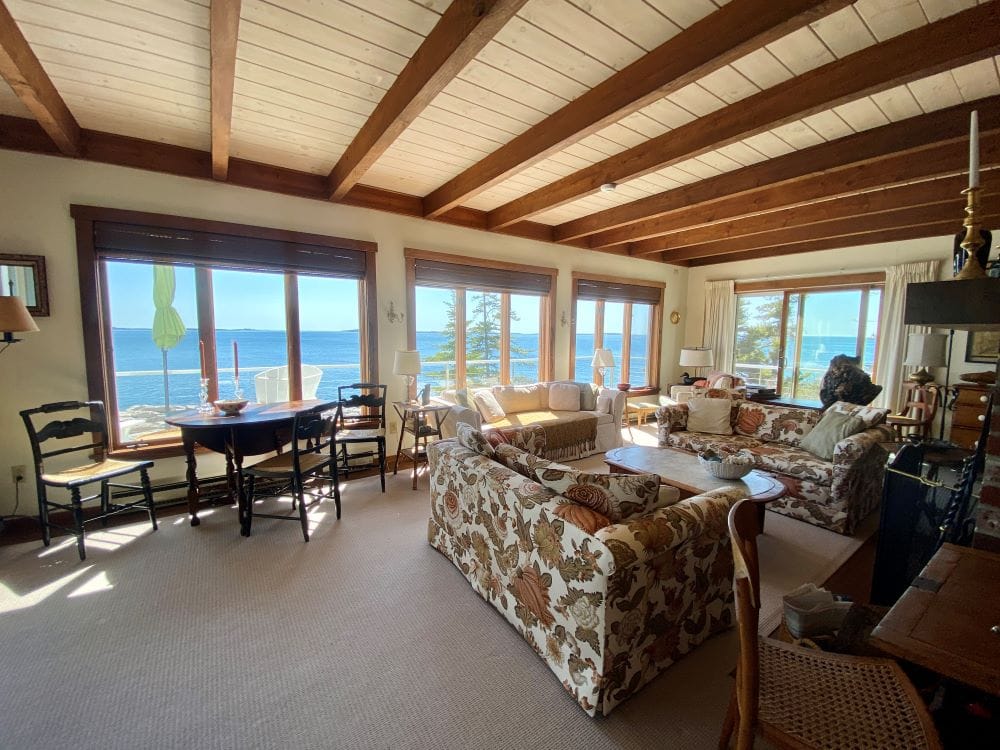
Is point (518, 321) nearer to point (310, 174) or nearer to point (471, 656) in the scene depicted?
point (310, 174)

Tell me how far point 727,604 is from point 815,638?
1.55 ft

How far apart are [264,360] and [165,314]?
81 cm

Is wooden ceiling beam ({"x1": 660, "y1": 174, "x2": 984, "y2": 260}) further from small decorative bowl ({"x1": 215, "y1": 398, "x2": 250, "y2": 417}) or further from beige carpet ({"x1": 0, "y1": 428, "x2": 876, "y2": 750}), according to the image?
small decorative bowl ({"x1": 215, "y1": 398, "x2": 250, "y2": 417})

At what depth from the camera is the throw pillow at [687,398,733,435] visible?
4.10 meters

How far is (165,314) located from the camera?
3336 mm

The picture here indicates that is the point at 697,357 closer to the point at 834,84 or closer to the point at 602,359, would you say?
the point at 602,359

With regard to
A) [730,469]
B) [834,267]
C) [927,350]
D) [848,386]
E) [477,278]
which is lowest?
[730,469]

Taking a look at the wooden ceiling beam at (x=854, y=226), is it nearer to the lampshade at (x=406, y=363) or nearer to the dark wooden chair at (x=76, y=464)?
the lampshade at (x=406, y=363)

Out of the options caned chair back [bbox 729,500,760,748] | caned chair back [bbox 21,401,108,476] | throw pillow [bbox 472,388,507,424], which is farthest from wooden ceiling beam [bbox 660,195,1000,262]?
caned chair back [bbox 21,401,108,476]

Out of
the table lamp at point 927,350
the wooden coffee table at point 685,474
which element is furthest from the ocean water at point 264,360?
the wooden coffee table at point 685,474

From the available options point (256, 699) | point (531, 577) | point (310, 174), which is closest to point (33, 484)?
point (256, 699)

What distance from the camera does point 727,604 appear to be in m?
1.97

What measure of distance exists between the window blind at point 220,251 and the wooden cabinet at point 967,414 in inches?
242

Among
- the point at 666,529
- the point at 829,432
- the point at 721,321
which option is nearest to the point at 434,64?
the point at 666,529
